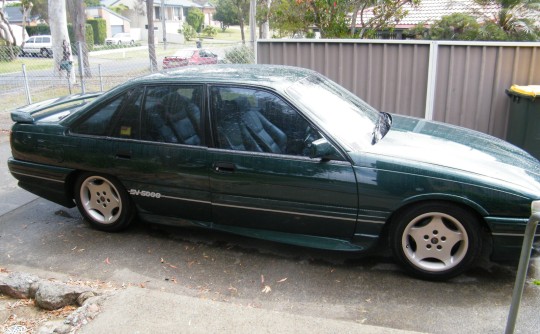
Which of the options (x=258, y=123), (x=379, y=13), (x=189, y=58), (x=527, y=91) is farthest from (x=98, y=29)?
(x=258, y=123)

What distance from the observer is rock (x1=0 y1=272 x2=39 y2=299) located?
376cm

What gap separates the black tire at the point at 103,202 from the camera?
470cm

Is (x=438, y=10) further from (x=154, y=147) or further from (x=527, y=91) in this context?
(x=154, y=147)

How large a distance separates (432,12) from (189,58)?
31.3 ft

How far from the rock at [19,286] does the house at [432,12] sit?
9.28 m

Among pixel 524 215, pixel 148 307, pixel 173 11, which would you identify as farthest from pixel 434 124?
pixel 173 11

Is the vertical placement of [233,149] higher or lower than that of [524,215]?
higher

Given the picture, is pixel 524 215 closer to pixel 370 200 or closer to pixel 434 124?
pixel 370 200

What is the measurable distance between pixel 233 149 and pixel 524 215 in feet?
7.40

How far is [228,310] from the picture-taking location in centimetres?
330

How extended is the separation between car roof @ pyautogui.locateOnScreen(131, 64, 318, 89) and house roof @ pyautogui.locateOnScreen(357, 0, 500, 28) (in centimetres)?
754

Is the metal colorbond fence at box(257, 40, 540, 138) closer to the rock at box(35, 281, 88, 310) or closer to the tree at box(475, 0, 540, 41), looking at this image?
the rock at box(35, 281, 88, 310)

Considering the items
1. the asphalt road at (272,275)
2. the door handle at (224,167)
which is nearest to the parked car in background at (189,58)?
the asphalt road at (272,275)

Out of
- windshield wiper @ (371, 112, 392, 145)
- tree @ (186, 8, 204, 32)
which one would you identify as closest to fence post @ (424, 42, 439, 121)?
windshield wiper @ (371, 112, 392, 145)
